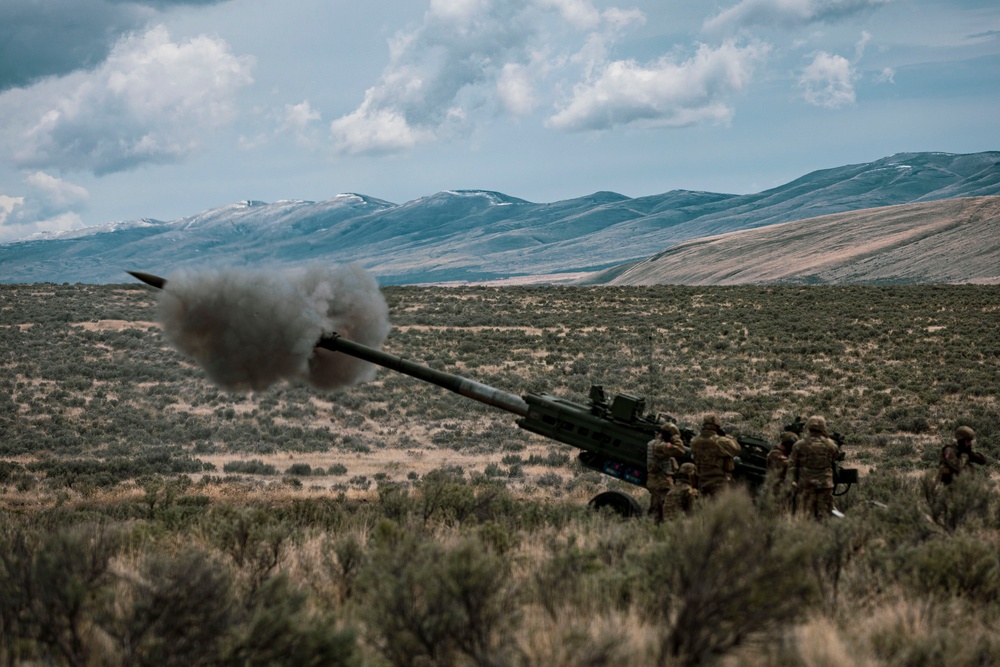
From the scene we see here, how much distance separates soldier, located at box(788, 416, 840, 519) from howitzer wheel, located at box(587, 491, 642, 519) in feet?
7.23

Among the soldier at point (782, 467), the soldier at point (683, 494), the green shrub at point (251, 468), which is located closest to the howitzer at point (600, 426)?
the soldier at point (782, 467)

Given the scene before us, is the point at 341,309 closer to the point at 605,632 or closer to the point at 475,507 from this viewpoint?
the point at 475,507

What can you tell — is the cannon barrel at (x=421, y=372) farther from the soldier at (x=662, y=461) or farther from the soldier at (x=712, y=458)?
the soldier at (x=712, y=458)

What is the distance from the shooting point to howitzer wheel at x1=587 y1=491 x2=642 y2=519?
1213cm

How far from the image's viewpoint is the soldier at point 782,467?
11172mm

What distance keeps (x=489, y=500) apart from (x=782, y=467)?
4.30 meters

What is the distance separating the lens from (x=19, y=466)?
21594mm

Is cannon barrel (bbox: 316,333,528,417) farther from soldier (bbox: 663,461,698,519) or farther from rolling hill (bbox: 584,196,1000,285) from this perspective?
rolling hill (bbox: 584,196,1000,285)

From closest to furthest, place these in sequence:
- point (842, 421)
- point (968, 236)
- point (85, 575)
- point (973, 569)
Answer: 1. point (85, 575)
2. point (973, 569)
3. point (842, 421)
4. point (968, 236)

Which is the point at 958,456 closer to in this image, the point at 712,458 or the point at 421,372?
the point at 712,458

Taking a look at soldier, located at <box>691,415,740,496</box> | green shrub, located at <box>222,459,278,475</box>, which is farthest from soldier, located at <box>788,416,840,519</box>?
green shrub, located at <box>222,459,278,475</box>

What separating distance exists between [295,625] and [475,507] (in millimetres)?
7408

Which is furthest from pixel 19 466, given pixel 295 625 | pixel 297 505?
pixel 295 625

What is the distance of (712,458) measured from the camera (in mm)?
11594
